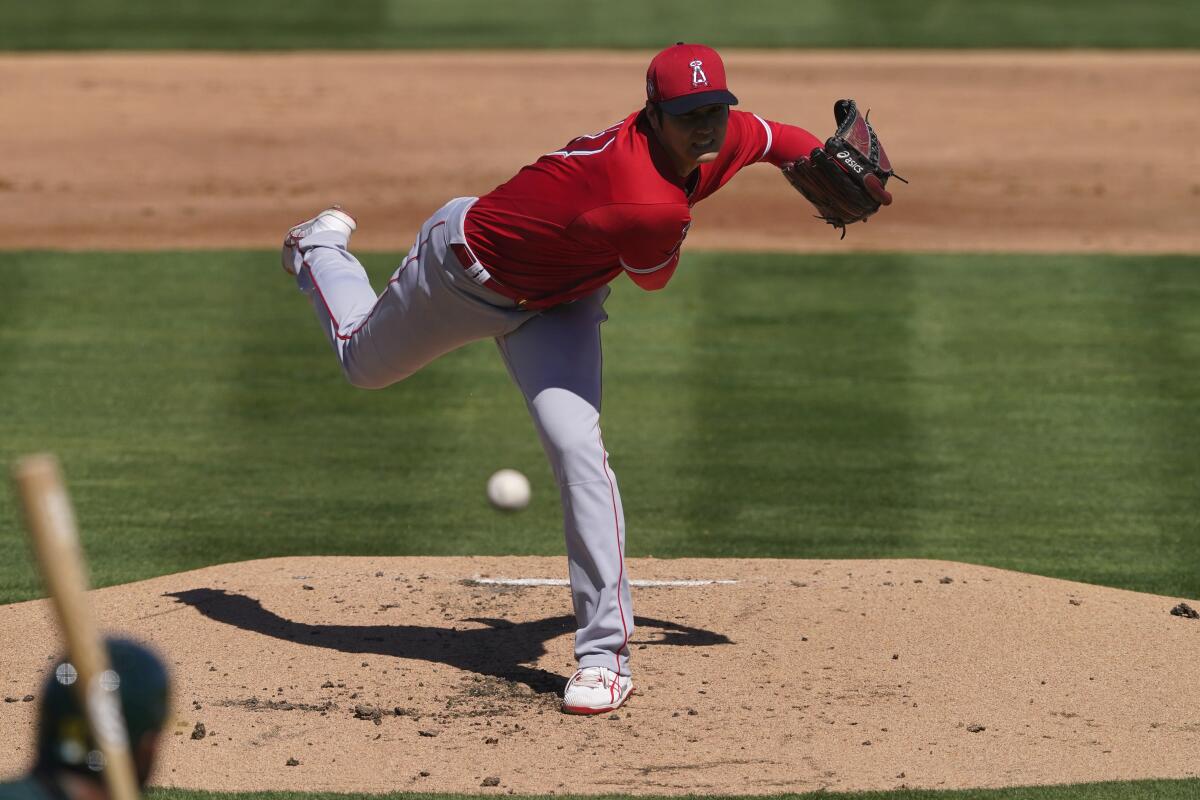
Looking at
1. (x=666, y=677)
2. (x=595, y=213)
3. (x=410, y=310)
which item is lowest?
(x=666, y=677)

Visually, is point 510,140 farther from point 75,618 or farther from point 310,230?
point 75,618

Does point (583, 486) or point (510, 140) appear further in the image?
point (510, 140)

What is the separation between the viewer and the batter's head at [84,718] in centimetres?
244

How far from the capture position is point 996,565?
7.87m

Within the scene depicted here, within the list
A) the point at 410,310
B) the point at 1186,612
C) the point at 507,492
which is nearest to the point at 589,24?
the point at 507,492

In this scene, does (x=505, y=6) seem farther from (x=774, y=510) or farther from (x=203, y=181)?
(x=774, y=510)

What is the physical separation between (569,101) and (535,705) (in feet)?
42.9

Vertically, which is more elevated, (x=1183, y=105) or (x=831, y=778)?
(x=1183, y=105)

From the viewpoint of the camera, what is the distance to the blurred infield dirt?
14312mm

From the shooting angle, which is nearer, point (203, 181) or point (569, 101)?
point (203, 181)

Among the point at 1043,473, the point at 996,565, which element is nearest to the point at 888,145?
the point at 1043,473

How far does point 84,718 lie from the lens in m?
2.41

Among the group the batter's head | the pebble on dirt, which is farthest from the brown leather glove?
the batter's head

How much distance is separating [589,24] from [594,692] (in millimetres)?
18151
